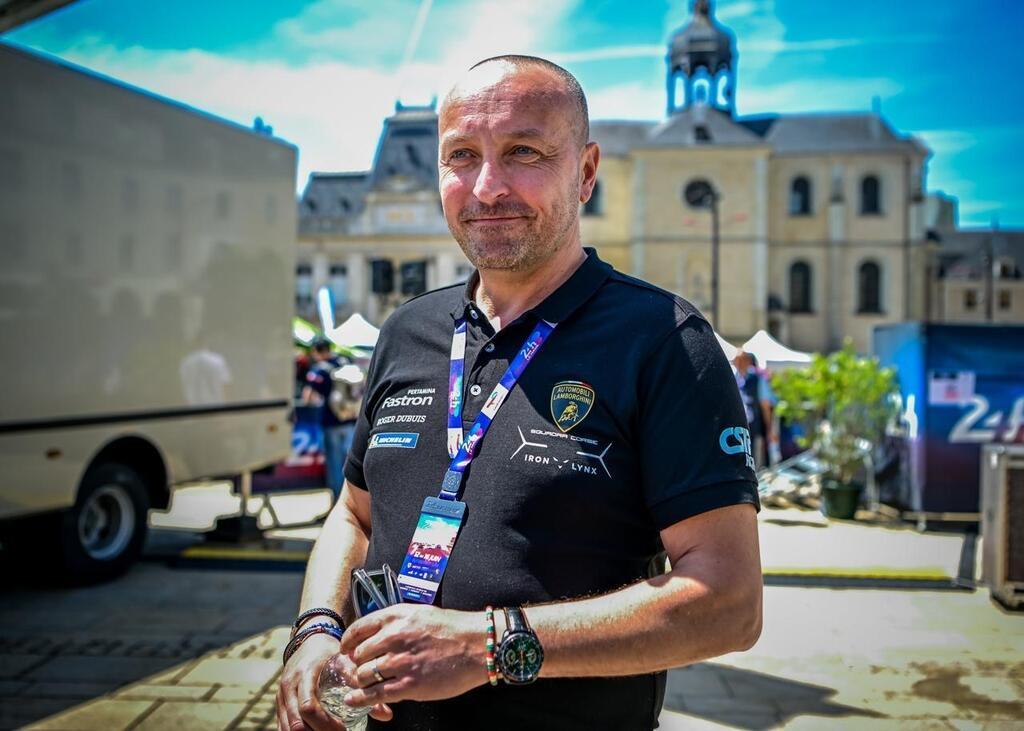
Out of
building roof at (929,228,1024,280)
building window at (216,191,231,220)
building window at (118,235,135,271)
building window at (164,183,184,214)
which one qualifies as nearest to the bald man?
building window at (118,235,135,271)

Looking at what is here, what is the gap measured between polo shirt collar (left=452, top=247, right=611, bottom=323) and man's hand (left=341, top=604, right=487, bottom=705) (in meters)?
0.62

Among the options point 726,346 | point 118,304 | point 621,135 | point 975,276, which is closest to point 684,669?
point 726,346

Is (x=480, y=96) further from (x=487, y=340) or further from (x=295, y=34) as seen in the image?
(x=295, y=34)

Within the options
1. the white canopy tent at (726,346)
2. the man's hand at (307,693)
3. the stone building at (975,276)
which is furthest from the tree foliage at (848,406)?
the stone building at (975,276)

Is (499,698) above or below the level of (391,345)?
below

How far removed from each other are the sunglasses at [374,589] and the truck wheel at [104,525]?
18.6 feet

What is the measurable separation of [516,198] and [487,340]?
12.3 inches

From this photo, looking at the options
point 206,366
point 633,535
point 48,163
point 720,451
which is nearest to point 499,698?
point 633,535

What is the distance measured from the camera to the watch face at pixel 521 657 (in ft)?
4.88

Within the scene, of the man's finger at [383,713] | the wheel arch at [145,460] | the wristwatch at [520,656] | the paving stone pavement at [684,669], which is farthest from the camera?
the wheel arch at [145,460]

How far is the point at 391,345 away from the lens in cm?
209

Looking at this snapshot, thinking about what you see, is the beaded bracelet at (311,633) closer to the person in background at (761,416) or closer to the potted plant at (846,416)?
the potted plant at (846,416)

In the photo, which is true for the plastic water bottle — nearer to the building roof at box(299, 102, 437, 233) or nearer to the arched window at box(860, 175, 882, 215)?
the building roof at box(299, 102, 437, 233)

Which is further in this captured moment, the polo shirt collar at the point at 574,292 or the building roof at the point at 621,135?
the building roof at the point at 621,135
